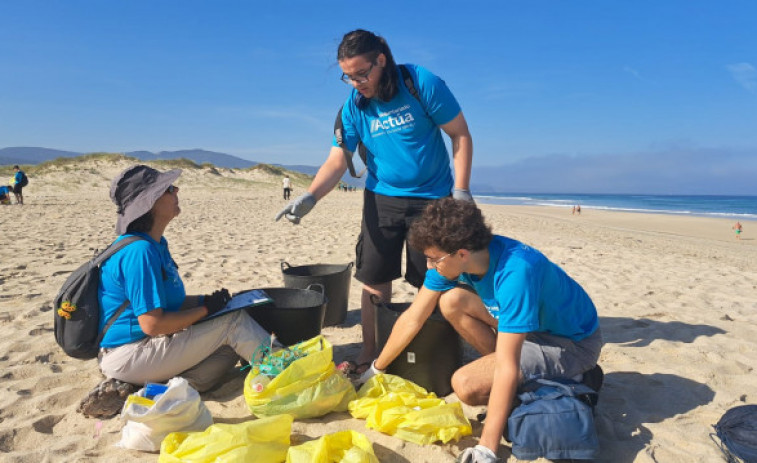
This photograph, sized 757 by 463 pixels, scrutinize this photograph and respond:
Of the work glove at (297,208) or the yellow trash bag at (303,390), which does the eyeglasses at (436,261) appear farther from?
the work glove at (297,208)

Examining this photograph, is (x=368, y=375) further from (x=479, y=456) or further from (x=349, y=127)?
(x=349, y=127)

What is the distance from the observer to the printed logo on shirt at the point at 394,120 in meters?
2.88

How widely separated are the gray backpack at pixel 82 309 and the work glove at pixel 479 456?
1.74 meters

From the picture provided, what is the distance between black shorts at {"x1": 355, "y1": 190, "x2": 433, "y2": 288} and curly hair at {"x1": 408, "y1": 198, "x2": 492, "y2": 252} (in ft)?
2.68

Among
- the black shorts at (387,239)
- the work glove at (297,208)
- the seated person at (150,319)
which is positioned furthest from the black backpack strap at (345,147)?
the seated person at (150,319)

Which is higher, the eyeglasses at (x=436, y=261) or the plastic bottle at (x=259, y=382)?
the eyeglasses at (x=436, y=261)

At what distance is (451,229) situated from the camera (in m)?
2.10

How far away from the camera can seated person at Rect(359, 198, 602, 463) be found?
207 cm

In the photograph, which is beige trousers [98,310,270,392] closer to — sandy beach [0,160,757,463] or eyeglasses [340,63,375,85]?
sandy beach [0,160,757,463]

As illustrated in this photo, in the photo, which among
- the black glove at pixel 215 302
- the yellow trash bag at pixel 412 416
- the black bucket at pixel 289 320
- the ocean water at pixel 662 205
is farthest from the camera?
the ocean water at pixel 662 205

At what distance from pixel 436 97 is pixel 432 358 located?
146 cm

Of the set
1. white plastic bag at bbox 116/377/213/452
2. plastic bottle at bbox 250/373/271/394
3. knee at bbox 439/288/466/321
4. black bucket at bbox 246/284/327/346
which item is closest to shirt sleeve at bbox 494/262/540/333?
knee at bbox 439/288/466/321

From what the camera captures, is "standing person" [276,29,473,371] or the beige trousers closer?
the beige trousers

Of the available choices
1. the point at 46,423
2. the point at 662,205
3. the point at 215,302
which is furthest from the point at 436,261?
the point at 662,205
